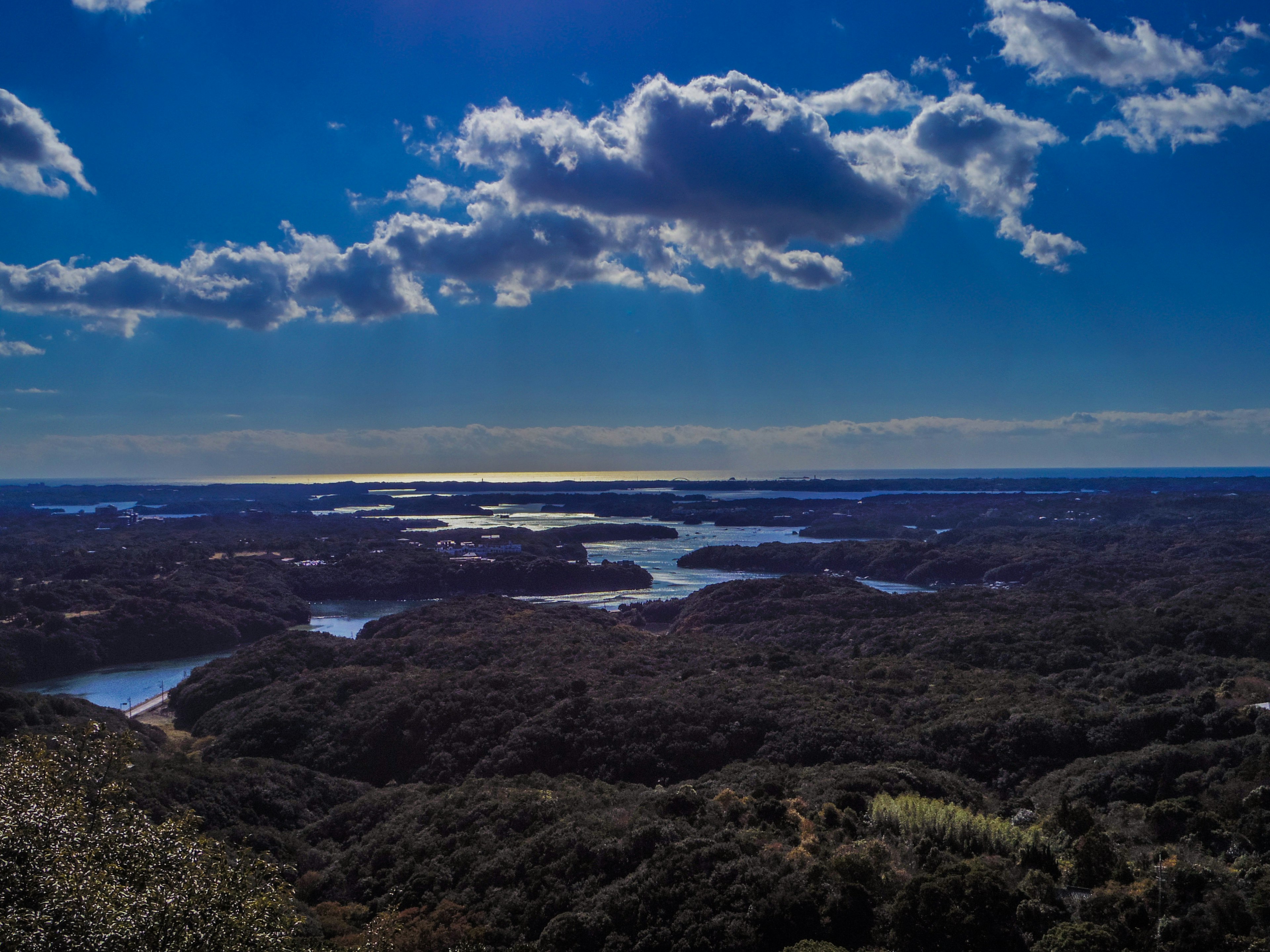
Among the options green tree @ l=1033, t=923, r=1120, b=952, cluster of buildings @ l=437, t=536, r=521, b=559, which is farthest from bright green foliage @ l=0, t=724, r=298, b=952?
cluster of buildings @ l=437, t=536, r=521, b=559

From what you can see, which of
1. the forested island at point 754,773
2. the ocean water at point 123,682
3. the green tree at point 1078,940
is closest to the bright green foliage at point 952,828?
the forested island at point 754,773

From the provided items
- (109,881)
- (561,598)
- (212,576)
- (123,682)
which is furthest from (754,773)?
(212,576)

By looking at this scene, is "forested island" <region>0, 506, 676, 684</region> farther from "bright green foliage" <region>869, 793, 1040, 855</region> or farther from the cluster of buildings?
"bright green foliage" <region>869, 793, 1040, 855</region>

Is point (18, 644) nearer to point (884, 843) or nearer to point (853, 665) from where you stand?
point (853, 665)

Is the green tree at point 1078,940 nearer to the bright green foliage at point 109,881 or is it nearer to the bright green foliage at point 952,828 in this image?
the bright green foliage at point 952,828

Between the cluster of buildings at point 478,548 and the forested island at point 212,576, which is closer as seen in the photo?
the forested island at point 212,576

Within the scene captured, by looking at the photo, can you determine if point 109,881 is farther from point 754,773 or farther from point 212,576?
point 212,576
